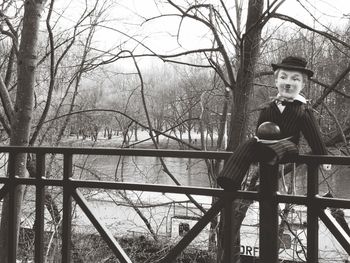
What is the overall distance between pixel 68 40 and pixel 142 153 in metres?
8.46

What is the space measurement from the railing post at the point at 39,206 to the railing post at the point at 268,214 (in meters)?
1.28

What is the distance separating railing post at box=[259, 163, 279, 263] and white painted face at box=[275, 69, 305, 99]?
0.35 m

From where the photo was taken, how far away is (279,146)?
1843 millimetres

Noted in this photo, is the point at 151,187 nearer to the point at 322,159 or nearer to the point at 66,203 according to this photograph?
the point at 66,203

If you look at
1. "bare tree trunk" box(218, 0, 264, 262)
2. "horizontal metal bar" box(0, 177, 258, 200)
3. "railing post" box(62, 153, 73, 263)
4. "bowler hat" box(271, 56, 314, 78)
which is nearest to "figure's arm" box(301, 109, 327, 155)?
"bowler hat" box(271, 56, 314, 78)

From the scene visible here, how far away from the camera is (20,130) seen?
17.5ft

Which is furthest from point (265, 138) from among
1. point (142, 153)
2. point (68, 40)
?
point (68, 40)

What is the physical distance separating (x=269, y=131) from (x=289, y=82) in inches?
11.5

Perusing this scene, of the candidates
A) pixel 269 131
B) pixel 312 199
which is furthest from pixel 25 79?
pixel 312 199

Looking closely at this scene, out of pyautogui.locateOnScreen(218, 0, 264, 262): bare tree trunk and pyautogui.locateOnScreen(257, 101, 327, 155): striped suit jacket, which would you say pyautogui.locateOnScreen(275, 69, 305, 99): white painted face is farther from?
pyautogui.locateOnScreen(218, 0, 264, 262): bare tree trunk

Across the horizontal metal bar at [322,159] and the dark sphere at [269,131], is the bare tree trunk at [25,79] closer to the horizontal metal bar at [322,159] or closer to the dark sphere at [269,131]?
the dark sphere at [269,131]

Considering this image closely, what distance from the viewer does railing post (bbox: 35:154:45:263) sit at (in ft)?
8.18

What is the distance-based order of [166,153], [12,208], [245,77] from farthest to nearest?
1. [245,77]
2. [12,208]
3. [166,153]

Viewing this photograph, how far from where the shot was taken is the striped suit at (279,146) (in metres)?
1.87
